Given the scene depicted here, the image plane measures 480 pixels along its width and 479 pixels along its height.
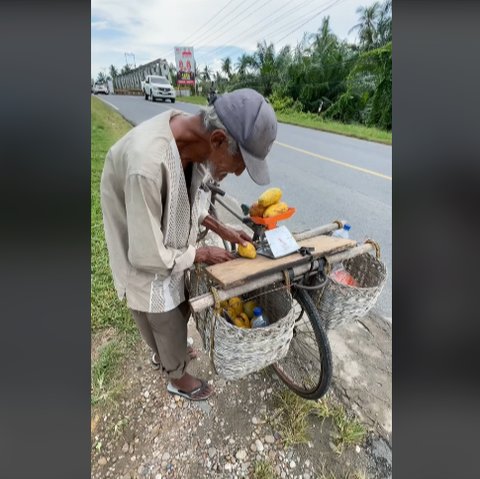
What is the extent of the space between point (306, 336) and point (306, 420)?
50 cm

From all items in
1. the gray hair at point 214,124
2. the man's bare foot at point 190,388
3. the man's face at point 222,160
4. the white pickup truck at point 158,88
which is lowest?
the man's bare foot at point 190,388

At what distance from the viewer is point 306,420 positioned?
1.69 m

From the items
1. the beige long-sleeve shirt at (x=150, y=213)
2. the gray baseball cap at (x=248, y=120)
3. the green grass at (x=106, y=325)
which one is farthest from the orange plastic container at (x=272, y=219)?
the green grass at (x=106, y=325)

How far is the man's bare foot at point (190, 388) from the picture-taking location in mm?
1792

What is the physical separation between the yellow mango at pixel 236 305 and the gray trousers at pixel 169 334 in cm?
28

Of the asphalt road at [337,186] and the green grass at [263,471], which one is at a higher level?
the asphalt road at [337,186]
